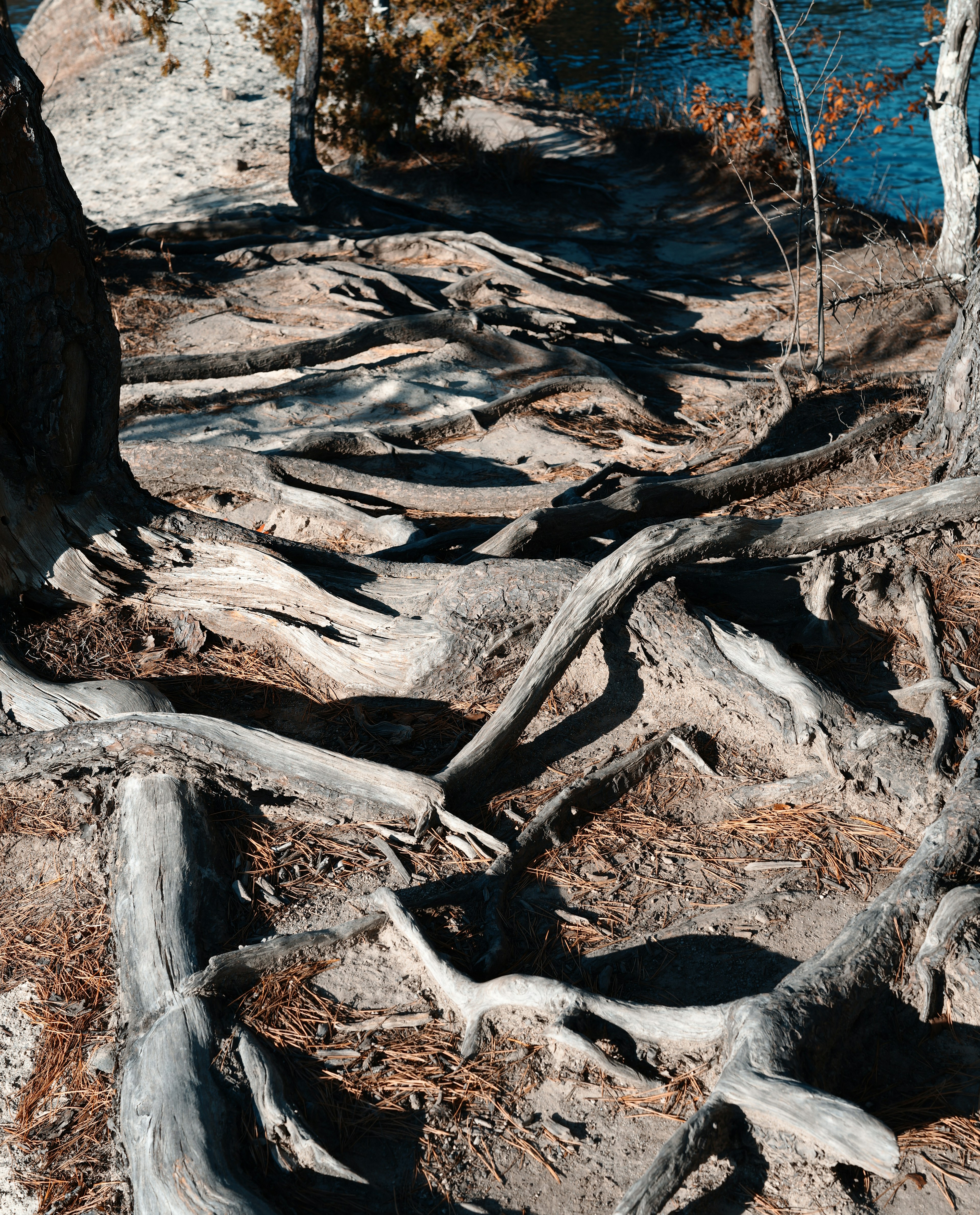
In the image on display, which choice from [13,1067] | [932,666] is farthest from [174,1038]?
[932,666]

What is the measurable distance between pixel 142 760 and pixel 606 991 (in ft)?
5.64

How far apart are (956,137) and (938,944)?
28.7ft

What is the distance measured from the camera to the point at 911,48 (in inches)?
864

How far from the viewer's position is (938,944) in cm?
240

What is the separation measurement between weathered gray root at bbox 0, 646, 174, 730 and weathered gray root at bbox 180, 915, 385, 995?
41.6 inches

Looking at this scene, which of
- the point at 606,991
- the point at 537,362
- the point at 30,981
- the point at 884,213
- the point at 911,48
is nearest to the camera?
the point at 606,991

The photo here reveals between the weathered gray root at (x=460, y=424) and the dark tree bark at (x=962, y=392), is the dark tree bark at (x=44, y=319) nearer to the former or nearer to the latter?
the weathered gray root at (x=460, y=424)

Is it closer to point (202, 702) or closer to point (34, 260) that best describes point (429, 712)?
point (202, 702)

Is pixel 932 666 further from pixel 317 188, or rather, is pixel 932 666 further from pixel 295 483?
pixel 317 188

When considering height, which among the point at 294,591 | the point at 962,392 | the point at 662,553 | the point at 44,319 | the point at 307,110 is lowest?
the point at 294,591

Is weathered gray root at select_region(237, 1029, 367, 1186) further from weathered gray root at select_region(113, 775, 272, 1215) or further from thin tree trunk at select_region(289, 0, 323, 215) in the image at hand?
thin tree trunk at select_region(289, 0, 323, 215)

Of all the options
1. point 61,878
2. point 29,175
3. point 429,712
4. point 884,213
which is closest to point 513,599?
point 429,712

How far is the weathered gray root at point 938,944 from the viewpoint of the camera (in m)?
2.38

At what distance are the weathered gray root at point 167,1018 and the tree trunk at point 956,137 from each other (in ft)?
26.5
